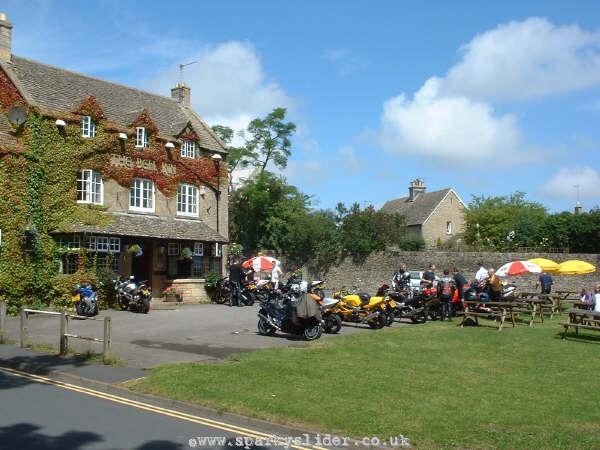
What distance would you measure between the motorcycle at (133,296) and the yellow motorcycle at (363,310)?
7.49 m

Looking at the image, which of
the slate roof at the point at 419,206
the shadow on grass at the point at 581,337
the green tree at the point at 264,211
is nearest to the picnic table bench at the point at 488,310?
the shadow on grass at the point at 581,337

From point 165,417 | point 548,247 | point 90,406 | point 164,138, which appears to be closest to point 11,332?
point 90,406

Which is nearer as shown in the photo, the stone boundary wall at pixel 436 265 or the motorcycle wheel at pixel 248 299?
the motorcycle wheel at pixel 248 299

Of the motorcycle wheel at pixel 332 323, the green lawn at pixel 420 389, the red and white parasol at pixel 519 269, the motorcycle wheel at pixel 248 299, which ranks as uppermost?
the red and white parasol at pixel 519 269

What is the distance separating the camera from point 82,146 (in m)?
26.5

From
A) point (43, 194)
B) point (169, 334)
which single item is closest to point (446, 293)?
point (169, 334)

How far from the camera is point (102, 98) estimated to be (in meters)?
29.5

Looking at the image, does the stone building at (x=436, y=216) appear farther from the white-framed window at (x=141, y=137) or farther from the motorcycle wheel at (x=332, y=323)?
the motorcycle wheel at (x=332, y=323)

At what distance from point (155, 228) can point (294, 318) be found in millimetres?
13324

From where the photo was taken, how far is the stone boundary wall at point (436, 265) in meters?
38.1

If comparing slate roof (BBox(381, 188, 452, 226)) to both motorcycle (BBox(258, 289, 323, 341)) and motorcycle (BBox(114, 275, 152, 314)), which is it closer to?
motorcycle (BBox(114, 275, 152, 314))

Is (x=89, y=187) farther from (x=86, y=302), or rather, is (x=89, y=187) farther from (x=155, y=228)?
(x=86, y=302)

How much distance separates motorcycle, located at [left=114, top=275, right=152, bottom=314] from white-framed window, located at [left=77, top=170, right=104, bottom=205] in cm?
461

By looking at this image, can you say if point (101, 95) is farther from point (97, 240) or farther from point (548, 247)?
point (548, 247)
